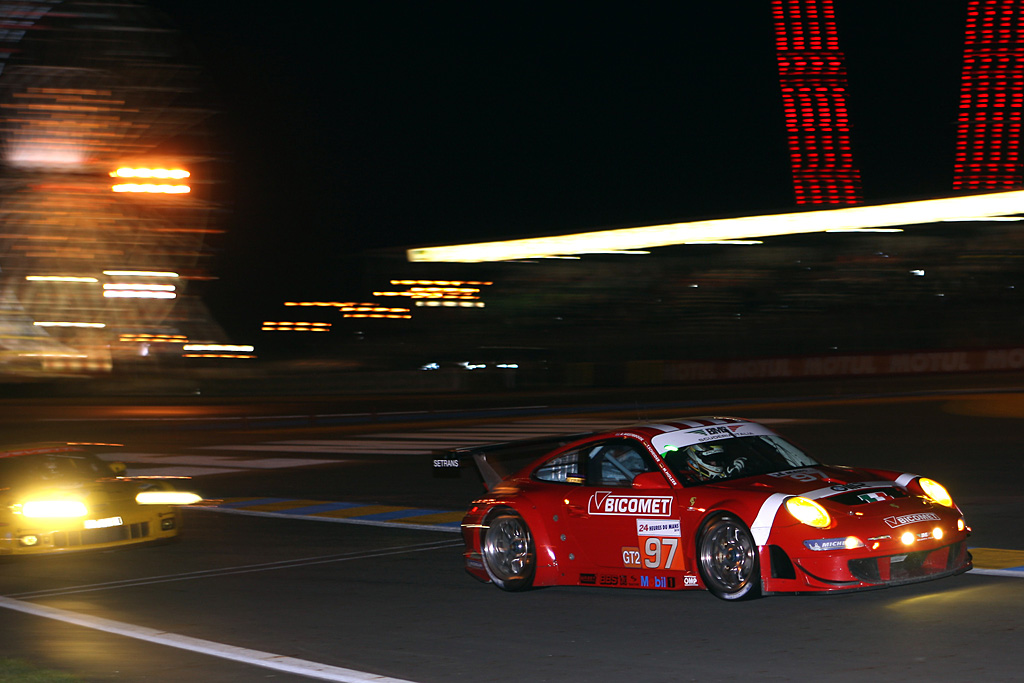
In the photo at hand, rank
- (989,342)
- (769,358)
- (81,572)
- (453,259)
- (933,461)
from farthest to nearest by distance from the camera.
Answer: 1. (453,259)
2. (769,358)
3. (989,342)
4. (933,461)
5. (81,572)

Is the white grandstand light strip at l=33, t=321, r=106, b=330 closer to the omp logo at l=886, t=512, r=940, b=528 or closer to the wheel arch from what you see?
the wheel arch

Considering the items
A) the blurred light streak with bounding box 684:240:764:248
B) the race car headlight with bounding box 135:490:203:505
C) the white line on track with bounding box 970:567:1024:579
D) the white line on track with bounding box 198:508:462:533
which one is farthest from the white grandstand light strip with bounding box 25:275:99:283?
the white line on track with bounding box 970:567:1024:579

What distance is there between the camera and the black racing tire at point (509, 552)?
28.1ft

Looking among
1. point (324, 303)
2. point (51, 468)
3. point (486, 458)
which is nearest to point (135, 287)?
point (324, 303)

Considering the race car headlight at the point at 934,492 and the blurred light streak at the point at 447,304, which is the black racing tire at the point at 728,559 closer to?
the race car headlight at the point at 934,492

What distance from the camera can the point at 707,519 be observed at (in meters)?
7.57

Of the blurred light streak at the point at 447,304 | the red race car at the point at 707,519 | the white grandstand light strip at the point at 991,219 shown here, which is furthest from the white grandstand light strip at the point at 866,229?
the red race car at the point at 707,519

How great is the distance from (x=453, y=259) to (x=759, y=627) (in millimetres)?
45877

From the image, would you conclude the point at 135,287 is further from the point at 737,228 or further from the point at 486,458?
the point at 486,458

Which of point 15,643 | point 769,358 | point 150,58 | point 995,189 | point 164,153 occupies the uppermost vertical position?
point 150,58

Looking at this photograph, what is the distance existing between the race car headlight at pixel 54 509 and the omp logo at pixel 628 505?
17.8ft

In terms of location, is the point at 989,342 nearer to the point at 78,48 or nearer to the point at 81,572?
the point at 81,572

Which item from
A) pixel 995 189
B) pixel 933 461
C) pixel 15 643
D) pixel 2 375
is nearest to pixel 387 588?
pixel 15 643

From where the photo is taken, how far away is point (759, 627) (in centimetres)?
690
